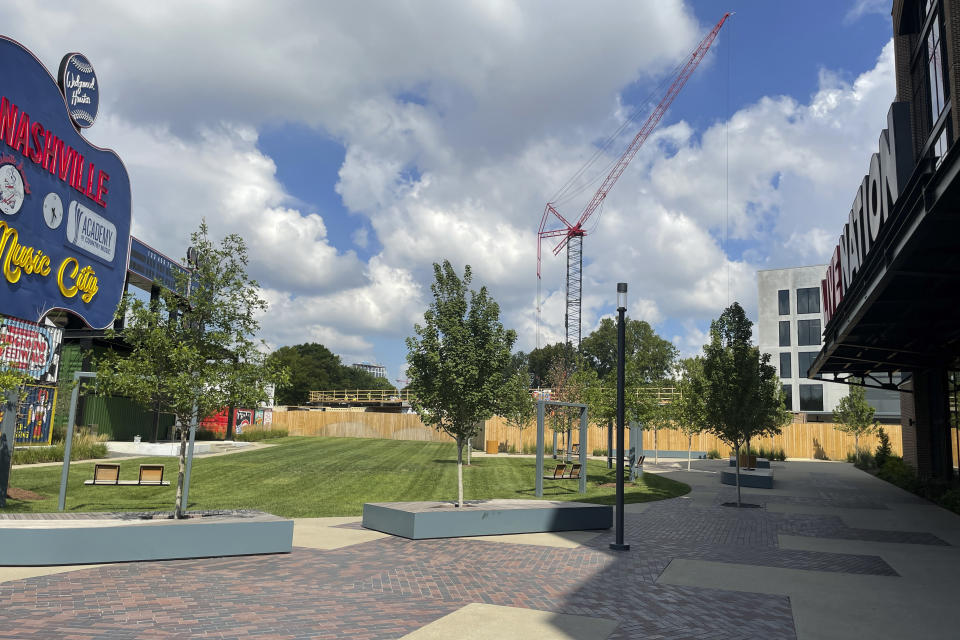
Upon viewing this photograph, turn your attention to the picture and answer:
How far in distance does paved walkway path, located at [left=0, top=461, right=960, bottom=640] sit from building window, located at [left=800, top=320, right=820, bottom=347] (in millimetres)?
56335

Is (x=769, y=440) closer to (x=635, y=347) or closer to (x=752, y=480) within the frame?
(x=752, y=480)

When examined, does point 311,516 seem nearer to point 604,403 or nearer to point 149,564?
point 149,564

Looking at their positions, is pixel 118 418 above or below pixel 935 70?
below

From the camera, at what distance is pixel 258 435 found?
46594 mm

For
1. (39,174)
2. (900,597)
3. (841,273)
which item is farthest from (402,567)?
(39,174)

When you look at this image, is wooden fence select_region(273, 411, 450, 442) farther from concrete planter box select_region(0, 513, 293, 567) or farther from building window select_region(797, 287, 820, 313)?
concrete planter box select_region(0, 513, 293, 567)

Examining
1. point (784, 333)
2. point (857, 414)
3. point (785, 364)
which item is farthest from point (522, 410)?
point (784, 333)

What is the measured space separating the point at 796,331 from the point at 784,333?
1.13 metres

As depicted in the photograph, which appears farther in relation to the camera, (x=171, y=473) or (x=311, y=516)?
(x=171, y=473)

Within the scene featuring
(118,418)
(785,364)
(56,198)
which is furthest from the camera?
(785,364)

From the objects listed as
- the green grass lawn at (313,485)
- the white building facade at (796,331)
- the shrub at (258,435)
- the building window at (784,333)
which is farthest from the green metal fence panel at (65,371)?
the building window at (784,333)

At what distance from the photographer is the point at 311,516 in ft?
53.8

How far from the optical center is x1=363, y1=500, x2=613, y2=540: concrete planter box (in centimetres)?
1323

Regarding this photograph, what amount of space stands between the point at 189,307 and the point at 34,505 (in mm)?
7446
